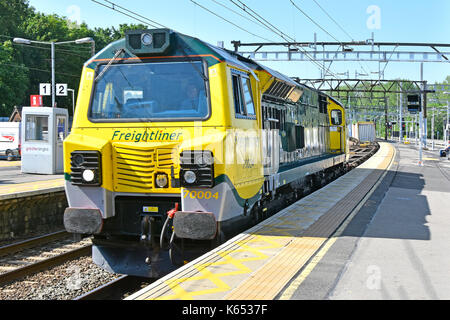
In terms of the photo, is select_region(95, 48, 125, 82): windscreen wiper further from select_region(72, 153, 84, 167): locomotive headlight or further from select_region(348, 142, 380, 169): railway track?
select_region(348, 142, 380, 169): railway track

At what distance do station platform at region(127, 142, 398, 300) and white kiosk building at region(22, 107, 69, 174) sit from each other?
13.0 metres

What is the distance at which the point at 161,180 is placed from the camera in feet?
24.0

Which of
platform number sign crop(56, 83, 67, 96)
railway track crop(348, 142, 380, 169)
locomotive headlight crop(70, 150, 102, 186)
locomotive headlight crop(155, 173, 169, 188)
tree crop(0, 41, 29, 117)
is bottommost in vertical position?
railway track crop(348, 142, 380, 169)

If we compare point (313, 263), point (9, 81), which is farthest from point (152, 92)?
point (9, 81)

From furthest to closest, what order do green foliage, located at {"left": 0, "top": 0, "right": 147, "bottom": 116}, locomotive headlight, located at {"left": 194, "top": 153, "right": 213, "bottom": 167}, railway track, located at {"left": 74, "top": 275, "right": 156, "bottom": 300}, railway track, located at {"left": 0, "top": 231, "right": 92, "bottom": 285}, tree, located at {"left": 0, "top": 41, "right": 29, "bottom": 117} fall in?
green foliage, located at {"left": 0, "top": 0, "right": 147, "bottom": 116}
tree, located at {"left": 0, "top": 41, "right": 29, "bottom": 117}
railway track, located at {"left": 0, "top": 231, "right": 92, "bottom": 285}
railway track, located at {"left": 74, "top": 275, "right": 156, "bottom": 300}
locomotive headlight, located at {"left": 194, "top": 153, "right": 213, "bottom": 167}

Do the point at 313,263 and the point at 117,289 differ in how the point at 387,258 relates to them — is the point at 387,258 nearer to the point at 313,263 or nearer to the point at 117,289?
the point at 313,263

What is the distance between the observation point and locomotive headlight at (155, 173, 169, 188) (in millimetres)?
7305

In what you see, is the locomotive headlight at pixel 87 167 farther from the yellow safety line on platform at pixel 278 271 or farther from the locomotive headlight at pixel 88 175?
the yellow safety line on platform at pixel 278 271

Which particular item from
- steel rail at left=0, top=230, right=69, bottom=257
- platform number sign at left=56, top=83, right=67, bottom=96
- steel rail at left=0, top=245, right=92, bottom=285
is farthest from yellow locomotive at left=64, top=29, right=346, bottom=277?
platform number sign at left=56, top=83, right=67, bottom=96

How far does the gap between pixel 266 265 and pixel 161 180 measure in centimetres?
203

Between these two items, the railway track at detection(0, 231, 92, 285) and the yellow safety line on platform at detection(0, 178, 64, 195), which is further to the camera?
the yellow safety line on platform at detection(0, 178, 64, 195)

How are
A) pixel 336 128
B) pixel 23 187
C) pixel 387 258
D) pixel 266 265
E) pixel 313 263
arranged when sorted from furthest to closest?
pixel 336 128, pixel 23 187, pixel 387 258, pixel 313 263, pixel 266 265
